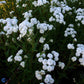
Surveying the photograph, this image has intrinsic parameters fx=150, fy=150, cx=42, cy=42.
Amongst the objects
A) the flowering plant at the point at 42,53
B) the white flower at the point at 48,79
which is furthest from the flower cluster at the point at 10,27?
the white flower at the point at 48,79

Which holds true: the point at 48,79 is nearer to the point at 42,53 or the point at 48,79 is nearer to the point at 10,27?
the point at 42,53

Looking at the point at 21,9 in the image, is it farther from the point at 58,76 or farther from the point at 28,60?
the point at 58,76

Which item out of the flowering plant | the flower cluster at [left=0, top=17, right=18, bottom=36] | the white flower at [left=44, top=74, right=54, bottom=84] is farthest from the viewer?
the flower cluster at [left=0, top=17, right=18, bottom=36]

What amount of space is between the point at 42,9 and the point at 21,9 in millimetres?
493

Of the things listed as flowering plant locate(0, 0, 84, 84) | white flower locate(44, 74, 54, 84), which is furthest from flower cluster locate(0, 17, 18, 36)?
white flower locate(44, 74, 54, 84)

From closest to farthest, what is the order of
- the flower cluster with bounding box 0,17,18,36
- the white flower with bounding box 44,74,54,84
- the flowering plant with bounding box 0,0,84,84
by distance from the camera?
the white flower with bounding box 44,74,54,84 → the flowering plant with bounding box 0,0,84,84 → the flower cluster with bounding box 0,17,18,36

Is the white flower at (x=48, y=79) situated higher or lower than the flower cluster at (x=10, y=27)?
lower

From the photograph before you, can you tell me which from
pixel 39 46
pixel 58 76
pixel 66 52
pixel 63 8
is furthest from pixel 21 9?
pixel 58 76

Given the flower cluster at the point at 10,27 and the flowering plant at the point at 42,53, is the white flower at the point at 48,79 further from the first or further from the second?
the flower cluster at the point at 10,27

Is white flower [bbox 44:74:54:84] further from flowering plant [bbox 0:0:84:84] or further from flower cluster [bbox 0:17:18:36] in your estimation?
flower cluster [bbox 0:17:18:36]

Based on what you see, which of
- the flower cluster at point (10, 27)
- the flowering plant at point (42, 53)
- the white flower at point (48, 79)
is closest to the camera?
the white flower at point (48, 79)

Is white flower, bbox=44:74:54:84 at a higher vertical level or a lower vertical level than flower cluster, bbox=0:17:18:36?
lower

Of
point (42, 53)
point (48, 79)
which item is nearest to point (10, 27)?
point (42, 53)

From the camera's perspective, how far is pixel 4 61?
97.8 inches
